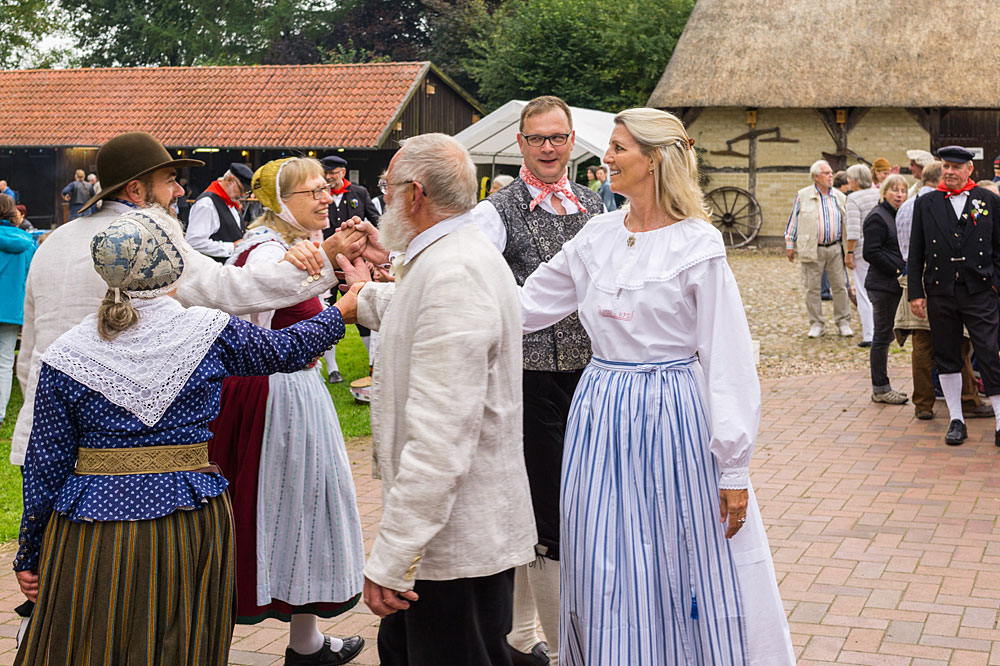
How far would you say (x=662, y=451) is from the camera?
3.20 meters

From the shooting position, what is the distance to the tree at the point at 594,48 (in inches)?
1203

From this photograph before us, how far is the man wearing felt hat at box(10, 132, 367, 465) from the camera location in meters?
3.62

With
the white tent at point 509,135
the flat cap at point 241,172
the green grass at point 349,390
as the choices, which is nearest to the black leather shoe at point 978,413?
the green grass at point 349,390

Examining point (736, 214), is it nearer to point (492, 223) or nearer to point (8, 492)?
point (8, 492)

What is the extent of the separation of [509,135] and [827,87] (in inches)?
305

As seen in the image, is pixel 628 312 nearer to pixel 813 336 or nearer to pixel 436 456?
pixel 436 456

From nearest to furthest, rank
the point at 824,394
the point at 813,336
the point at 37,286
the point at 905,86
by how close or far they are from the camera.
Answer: the point at 37,286
the point at 824,394
the point at 813,336
the point at 905,86

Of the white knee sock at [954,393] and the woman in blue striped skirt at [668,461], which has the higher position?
the woman in blue striped skirt at [668,461]

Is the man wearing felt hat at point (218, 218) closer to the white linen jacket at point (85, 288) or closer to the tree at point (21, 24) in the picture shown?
the white linen jacket at point (85, 288)

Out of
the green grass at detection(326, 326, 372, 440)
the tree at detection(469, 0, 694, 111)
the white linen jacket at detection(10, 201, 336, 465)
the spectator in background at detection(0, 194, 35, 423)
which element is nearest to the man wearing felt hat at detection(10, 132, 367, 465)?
the white linen jacket at detection(10, 201, 336, 465)

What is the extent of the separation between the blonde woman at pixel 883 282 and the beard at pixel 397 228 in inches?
269

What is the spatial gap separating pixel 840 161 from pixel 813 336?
1370 cm

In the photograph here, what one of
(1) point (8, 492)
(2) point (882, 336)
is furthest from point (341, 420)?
(2) point (882, 336)

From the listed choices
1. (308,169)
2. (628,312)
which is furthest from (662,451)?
(308,169)
